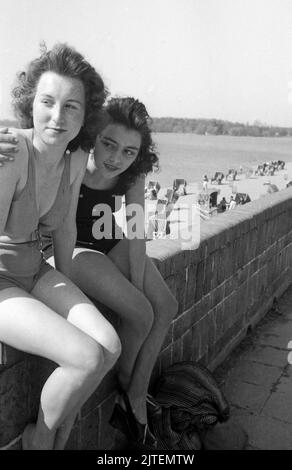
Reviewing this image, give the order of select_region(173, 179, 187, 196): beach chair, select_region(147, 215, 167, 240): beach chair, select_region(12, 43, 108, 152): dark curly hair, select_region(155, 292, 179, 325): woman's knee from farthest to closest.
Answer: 1. select_region(173, 179, 187, 196): beach chair
2. select_region(147, 215, 167, 240): beach chair
3. select_region(155, 292, 179, 325): woman's knee
4. select_region(12, 43, 108, 152): dark curly hair

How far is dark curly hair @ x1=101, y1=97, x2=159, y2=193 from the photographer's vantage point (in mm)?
2730

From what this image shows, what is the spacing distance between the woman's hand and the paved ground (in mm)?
2227

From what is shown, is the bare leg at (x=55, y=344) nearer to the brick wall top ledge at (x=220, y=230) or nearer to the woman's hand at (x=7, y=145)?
the woman's hand at (x=7, y=145)

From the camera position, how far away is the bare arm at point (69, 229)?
7.84 ft

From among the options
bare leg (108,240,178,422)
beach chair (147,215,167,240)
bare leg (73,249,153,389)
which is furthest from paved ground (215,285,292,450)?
beach chair (147,215,167,240)

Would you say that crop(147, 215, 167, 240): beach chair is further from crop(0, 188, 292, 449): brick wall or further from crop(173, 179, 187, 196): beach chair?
crop(173, 179, 187, 196): beach chair

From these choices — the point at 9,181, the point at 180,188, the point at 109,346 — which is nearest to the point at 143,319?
the point at 109,346

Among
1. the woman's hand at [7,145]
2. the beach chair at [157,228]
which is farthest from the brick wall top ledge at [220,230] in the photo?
the beach chair at [157,228]

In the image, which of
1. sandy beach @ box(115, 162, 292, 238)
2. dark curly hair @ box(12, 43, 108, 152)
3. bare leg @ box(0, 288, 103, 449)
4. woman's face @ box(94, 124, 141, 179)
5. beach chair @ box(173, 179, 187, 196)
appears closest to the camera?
bare leg @ box(0, 288, 103, 449)

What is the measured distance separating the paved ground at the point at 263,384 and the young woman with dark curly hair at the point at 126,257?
3.18ft
